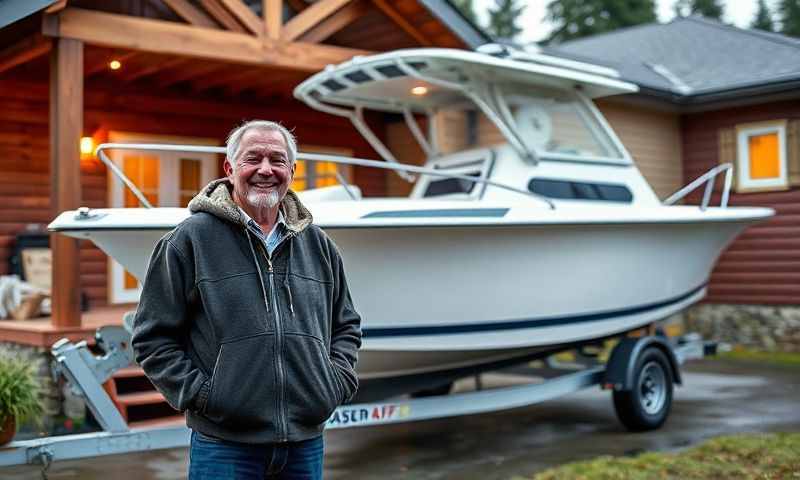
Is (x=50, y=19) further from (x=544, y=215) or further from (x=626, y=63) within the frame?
(x=626, y=63)

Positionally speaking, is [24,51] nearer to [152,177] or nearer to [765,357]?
[152,177]

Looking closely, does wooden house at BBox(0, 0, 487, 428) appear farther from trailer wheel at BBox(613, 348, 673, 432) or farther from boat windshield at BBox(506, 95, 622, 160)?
trailer wheel at BBox(613, 348, 673, 432)

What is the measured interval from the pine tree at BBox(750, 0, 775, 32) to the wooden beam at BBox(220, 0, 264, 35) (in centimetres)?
3590

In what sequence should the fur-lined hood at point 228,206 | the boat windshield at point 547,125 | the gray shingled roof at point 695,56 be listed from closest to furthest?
the fur-lined hood at point 228,206, the boat windshield at point 547,125, the gray shingled roof at point 695,56

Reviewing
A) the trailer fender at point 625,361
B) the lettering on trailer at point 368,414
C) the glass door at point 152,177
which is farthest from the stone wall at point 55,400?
the trailer fender at point 625,361

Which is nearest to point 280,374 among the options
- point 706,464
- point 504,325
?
point 504,325

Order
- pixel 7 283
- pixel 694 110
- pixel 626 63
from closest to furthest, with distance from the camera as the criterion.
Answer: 1. pixel 7 283
2. pixel 694 110
3. pixel 626 63

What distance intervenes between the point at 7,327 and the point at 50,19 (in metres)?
2.49

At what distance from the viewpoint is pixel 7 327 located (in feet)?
22.7

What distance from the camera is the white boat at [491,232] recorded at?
5.04 m

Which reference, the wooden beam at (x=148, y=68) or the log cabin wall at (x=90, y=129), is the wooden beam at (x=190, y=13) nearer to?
the wooden beam at (x=148, y=68)

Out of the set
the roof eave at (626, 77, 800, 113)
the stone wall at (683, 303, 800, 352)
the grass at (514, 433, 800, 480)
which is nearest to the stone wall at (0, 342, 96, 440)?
the grass at (514, 433, 800, 480)

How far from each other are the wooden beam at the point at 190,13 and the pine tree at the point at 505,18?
3421cm

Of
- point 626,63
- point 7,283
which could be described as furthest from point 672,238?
point 626,63
